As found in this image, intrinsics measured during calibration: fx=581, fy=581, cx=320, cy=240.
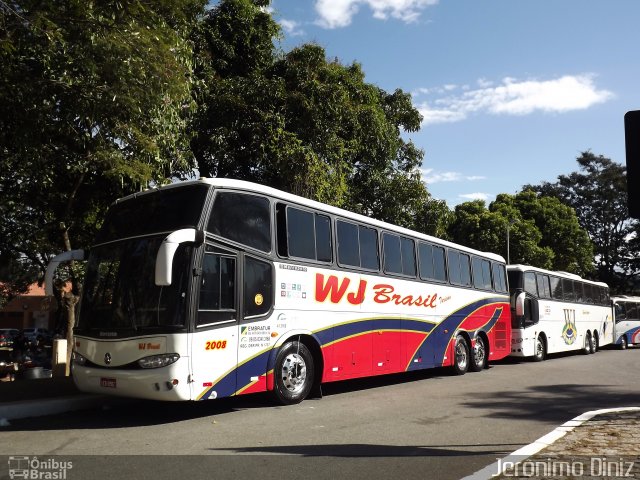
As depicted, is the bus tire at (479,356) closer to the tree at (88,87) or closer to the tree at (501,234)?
the tree at (88,87)

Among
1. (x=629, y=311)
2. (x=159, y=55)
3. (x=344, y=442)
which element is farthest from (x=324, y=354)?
(x=629, y=311)

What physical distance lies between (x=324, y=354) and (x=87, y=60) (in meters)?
6.09

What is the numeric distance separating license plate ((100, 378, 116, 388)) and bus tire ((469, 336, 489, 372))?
34.9ft

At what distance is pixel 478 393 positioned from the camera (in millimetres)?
11508

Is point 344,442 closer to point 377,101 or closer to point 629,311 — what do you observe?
point 377,101

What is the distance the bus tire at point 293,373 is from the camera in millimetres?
9281

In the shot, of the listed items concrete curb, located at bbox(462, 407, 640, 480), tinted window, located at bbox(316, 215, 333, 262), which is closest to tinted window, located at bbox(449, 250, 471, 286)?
tinted window, located at bbox(316, 215, 333, 262)

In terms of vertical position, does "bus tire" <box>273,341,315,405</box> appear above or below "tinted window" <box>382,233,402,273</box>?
below

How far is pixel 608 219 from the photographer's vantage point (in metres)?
54.2

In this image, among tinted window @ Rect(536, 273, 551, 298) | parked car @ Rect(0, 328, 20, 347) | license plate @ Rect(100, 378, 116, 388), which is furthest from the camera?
parked car @ Rect(0, 328, 20, 347)

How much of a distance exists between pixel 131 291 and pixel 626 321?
3110 cm

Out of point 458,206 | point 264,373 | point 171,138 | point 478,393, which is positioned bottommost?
point 478,393

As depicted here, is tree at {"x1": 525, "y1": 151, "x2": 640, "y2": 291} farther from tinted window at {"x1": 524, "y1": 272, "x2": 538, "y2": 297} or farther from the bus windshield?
the bus windshield

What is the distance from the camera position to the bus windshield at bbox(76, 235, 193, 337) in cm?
788
